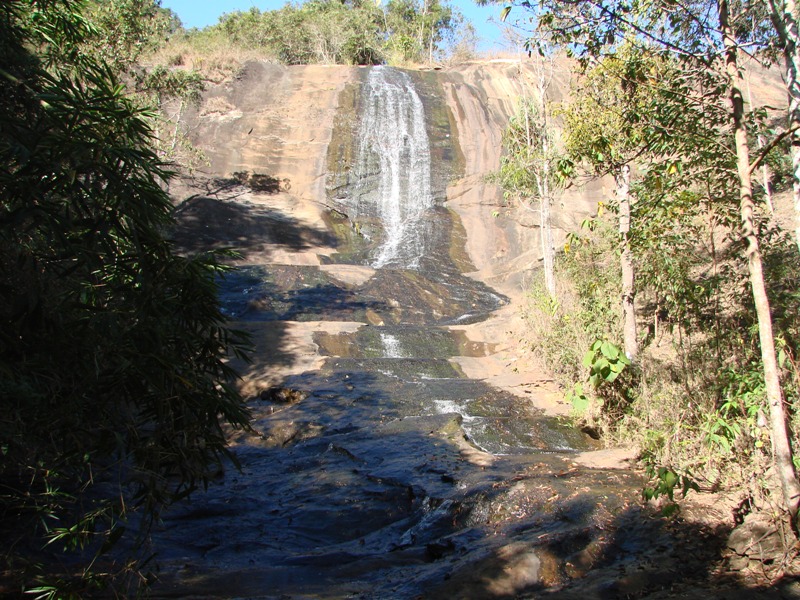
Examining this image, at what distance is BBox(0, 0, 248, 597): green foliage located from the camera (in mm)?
3654

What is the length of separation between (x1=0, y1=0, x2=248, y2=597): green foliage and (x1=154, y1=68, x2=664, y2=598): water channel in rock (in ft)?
5.97

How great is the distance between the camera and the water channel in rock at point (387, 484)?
5812 millimetres

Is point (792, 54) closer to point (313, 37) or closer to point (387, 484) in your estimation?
point (387, 484)

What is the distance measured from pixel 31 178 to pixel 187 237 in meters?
20.6

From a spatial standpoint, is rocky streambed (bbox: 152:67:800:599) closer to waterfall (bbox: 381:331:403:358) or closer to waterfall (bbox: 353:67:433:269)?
waterfall (bbox: 381:331:403:358)

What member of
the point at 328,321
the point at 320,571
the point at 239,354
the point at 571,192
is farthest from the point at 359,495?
the point at 571,192

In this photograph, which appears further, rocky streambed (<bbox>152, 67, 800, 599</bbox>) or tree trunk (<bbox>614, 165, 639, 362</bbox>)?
tree trunk (<bbox>614, 165, 639, 362</bbox>)

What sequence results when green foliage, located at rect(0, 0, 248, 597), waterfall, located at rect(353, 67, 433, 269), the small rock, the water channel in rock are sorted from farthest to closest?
waterfall, located at rect(353, 67, 433, 269) < the small rock < the water channel in rock < green foliage, located at rect(0, 0, 248, 597)

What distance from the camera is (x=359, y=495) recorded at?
334 inches

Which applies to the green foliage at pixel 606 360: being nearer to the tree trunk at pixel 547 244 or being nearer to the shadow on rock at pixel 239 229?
the tree trunk at pixel 547 244

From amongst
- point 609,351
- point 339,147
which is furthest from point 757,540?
point 339,147

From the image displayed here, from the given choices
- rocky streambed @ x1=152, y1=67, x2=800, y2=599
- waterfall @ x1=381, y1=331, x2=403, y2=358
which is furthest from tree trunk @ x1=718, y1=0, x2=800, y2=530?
waterfall @ x1=381, y1=331, x2=403, y2=358

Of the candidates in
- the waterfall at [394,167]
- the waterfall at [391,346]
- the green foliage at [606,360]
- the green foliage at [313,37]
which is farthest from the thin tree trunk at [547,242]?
the green foliage at [313,37]

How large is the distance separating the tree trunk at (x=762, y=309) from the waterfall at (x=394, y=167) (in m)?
19.7
